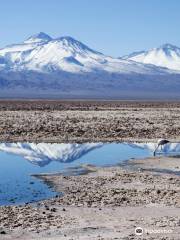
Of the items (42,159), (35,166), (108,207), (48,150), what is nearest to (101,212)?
(108,207)

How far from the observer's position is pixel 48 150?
85.6 ft

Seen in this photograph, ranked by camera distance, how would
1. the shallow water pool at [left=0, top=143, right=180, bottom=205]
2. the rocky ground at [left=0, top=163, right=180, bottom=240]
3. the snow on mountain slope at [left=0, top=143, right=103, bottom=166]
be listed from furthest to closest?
the snow on mountain slope at [left=0, top=143, right=103, bottom=166] < the shallow water pool at [left=0, top=143, right=180, bottom=205] < the rocky ground at [left=0, top=163, right=180, bottom=240]

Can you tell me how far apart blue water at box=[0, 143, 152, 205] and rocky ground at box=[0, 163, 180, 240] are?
641 mm

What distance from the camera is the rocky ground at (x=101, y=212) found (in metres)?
11.7

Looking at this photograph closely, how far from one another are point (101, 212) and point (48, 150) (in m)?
12.9

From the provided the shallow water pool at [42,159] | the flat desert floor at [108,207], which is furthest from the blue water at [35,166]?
the flat desert floor at [108,207]

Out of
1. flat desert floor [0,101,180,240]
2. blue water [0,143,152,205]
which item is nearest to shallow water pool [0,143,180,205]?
blue water [0,143,152,205]

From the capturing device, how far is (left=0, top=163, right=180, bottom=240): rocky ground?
38.3ft

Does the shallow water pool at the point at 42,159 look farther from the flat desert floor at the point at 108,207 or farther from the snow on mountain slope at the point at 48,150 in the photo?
the flat desert floor at the point at 108,207

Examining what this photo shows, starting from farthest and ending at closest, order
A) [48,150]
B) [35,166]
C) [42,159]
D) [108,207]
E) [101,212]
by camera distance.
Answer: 1. [48,150]
2. [42,159]
3. [35,166]
4. [108,207]
5. [101,212]

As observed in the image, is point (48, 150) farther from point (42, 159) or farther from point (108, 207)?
point (108, 207)

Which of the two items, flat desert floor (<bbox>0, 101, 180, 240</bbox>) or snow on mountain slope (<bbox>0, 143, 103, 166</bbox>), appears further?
snow on mountain slope (<bbox>0, 143, 103, 166</bbox>)

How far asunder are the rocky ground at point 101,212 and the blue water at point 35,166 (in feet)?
2.10

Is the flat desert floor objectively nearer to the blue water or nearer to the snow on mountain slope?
the blue water
